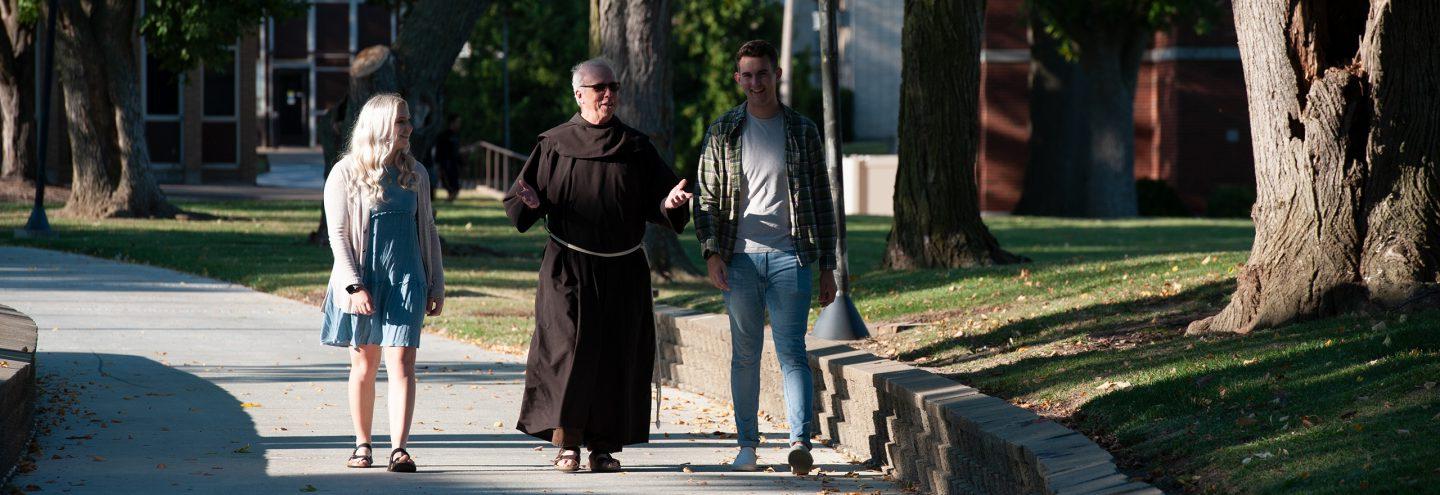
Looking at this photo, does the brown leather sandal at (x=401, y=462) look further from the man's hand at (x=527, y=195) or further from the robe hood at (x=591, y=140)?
the robe hood at (x=591, y=140)

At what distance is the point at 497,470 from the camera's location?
725cm

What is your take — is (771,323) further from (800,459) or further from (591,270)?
(591,270)

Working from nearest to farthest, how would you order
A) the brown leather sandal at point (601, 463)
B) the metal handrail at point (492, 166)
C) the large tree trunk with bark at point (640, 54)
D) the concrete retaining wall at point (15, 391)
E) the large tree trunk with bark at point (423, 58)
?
the concrete retaining wall at point (15, 391) < the brown leather sandal at point (601, 463) < the large tree trunk with bark at point (640, 54) < the large tree trunk with bark at point (423, 58) < the metal handrail at point (492, 166)

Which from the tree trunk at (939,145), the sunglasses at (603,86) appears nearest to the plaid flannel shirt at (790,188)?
the sunglasses at (603,86)

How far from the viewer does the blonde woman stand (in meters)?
6.82

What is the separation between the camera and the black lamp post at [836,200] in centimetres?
956

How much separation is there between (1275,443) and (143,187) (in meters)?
20.2

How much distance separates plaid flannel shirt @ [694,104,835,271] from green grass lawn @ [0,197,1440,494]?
1.21m

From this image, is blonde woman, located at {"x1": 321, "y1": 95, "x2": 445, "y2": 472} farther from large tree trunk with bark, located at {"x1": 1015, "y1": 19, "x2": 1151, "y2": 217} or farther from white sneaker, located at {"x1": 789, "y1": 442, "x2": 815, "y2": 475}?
large tree trunk with bark, located at {"x1": 1015, "y1": 19, "x2": 1151, "y2": 217}

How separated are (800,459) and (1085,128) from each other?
27206mm

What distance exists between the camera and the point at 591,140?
279 inches

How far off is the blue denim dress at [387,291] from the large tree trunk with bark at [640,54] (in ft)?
25.9

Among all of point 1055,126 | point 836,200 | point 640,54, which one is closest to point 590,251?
point 836,200

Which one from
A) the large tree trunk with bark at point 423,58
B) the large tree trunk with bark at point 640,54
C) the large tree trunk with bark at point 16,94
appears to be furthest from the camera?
the large tree trunk with bark at point 16,94
